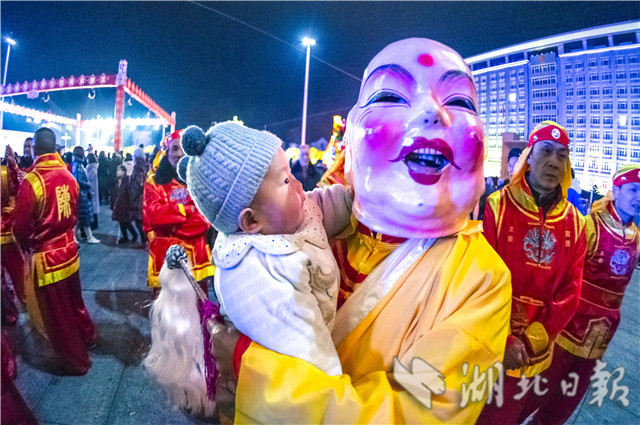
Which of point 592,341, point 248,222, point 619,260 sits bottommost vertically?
point 592,341

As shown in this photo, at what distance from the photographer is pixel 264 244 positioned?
0.97m

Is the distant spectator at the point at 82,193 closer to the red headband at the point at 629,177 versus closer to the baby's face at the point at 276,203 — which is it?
the baby's face at the point at 276,203

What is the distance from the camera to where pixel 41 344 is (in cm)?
358

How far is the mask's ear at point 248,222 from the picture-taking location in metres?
1.05

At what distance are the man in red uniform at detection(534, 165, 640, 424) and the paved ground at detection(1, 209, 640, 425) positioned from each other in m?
0.42

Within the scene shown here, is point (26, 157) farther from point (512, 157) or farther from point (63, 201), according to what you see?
point (512, 157)

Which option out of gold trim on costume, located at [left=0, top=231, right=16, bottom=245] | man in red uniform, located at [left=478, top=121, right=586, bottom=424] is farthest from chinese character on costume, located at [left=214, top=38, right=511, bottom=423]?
gold trim on costume, located at [left=0, top=231, right=16, bottom=245]

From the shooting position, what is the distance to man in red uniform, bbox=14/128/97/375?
2912 mm

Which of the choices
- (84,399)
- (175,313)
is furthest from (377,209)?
(84,399)

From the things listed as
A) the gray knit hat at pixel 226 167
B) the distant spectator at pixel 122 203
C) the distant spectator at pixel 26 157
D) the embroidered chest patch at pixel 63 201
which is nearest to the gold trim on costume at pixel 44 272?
the embroidered chest patch at pixel 63 201

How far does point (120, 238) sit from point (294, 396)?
8.01 meters

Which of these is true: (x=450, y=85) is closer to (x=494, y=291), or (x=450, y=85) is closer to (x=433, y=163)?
(x=433, y=163)

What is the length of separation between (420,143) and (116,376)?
3338mm

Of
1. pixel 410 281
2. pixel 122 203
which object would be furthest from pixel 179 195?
pixel 122 203
